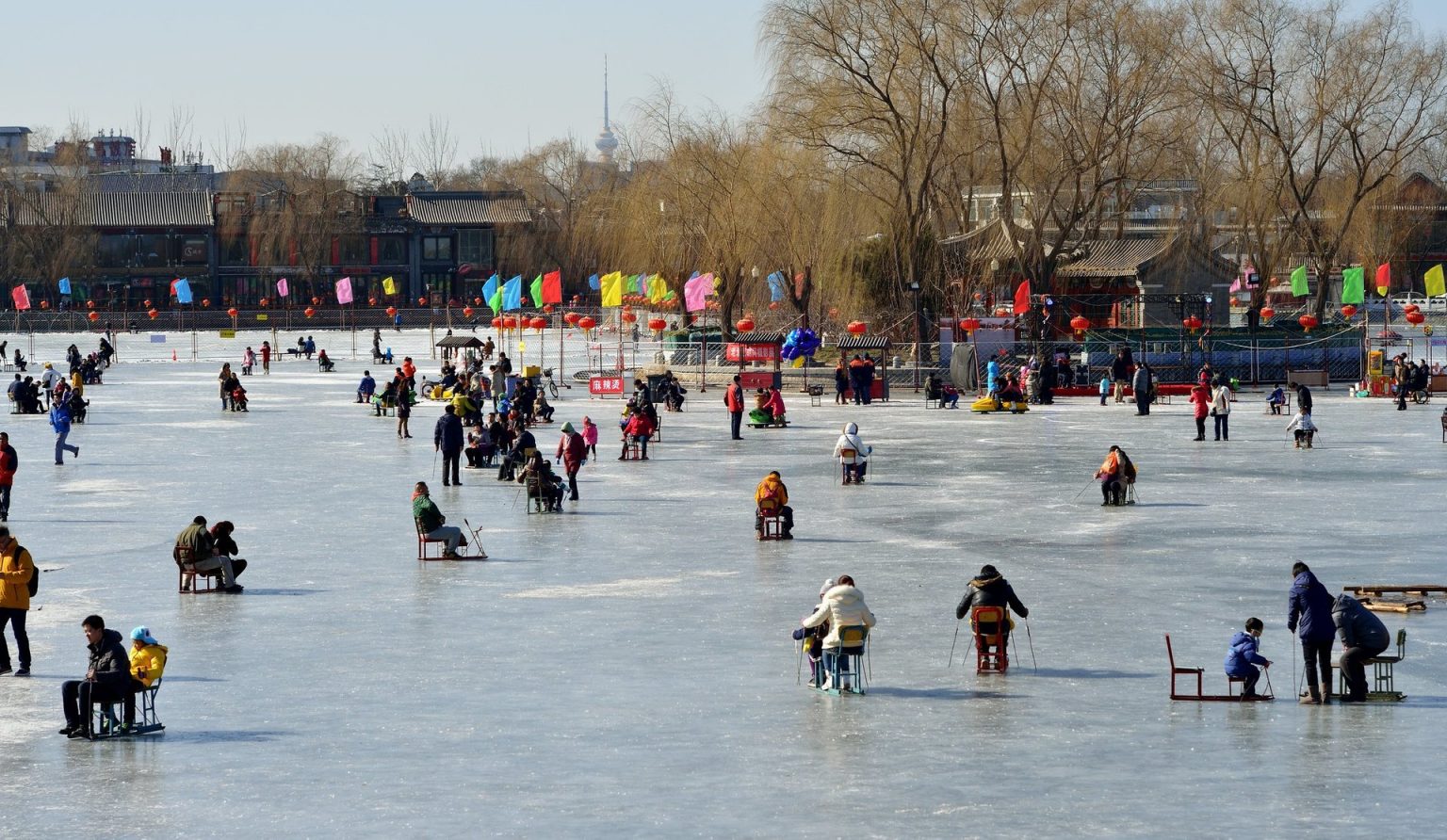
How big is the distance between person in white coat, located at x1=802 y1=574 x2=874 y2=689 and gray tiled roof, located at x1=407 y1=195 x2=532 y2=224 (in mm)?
95152

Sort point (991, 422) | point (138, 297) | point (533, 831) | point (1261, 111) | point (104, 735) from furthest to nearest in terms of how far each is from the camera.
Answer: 1. point (138, 297)
2. point (1261, 111)
3. point (991, 422)
4. point (104, 735)
5. point (533, 831)

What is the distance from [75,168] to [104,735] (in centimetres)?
10510

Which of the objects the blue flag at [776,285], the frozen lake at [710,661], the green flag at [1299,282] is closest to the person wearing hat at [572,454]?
the frozen lake at [710,661]

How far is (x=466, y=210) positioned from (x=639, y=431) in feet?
263

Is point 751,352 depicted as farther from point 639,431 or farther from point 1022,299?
point 639,431

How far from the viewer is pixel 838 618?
43.6 feet

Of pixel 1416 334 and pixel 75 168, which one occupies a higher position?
pixel 75 168

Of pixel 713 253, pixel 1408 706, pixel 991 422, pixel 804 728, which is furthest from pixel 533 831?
pixel 713 253

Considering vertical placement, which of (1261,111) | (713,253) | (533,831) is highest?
(1261,111)

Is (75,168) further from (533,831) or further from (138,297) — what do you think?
(533,831)

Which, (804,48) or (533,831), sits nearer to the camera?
(533,831)

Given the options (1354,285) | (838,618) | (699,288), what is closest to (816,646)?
(838,618)

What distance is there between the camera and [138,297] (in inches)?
4163

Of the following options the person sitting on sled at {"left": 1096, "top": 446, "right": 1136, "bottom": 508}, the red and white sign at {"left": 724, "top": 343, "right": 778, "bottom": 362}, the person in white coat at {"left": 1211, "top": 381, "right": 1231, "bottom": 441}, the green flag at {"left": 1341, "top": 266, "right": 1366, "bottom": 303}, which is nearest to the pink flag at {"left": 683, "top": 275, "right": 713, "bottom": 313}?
the red and white sign at {"left": 724, "top": 343, "right": 778, "bottom": 362}
